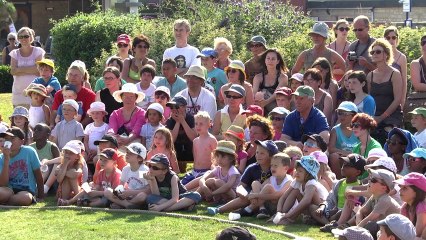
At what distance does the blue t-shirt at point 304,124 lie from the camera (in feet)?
37.6

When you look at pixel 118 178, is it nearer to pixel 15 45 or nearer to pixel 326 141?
pixel 326 141

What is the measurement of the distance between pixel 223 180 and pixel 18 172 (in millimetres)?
2562

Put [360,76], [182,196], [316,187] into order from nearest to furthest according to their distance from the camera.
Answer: [316,187]
[182,196]
[360,76]

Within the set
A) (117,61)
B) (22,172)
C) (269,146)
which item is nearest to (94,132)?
(22,172)

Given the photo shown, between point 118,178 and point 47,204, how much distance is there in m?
0.92

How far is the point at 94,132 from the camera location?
1270 centimetres

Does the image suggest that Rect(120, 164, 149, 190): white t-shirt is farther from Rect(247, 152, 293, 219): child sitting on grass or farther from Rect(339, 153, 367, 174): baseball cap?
Rect(339, 153, 367, 174): baseball cap

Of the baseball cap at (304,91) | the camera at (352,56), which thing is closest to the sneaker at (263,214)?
the baseball cap at (304,91)

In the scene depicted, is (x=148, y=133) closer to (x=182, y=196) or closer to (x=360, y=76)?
(x=182, y=196)

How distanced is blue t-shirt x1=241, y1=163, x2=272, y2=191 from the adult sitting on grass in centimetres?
264

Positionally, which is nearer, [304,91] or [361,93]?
[304,91]

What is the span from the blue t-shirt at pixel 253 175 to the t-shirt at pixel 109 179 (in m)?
1.58

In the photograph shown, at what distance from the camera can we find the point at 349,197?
9422 mm

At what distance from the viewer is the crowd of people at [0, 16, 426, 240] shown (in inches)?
389
